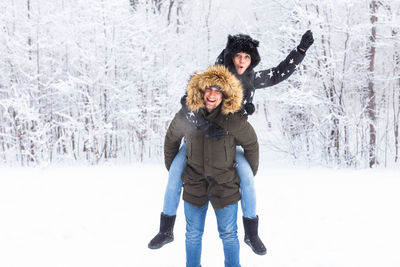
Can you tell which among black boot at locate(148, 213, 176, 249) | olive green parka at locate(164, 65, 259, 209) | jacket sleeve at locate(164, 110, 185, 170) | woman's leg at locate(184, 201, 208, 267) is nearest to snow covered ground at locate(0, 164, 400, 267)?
woman's leg at locate(184, 201, 208, 267)

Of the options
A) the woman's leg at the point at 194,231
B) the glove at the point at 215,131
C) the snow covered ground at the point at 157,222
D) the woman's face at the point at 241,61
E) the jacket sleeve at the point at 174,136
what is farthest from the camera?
the snow covered ground at the point at 157,222

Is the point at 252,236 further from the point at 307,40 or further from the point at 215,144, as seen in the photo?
the point at 307,40

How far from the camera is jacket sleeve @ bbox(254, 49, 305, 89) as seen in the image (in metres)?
2.69

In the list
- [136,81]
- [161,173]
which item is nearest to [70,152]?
[136,81]

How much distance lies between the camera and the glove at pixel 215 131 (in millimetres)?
2145

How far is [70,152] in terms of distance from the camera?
333 inches

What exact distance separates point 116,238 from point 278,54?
21.3 feet

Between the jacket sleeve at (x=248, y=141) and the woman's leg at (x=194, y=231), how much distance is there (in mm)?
474

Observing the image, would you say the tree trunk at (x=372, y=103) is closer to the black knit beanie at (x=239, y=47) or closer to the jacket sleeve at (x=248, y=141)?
the black knit beanie at (x=239, y=47)

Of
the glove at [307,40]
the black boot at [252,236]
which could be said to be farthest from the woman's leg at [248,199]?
the glove at [307,40]

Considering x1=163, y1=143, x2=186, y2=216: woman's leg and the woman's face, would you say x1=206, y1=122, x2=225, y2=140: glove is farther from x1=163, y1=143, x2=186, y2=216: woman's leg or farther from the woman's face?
the woman's face

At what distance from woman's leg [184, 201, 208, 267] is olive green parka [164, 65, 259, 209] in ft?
0.33

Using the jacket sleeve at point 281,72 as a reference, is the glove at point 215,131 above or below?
below

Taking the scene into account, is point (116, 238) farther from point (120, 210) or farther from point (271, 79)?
point (271, 79)
